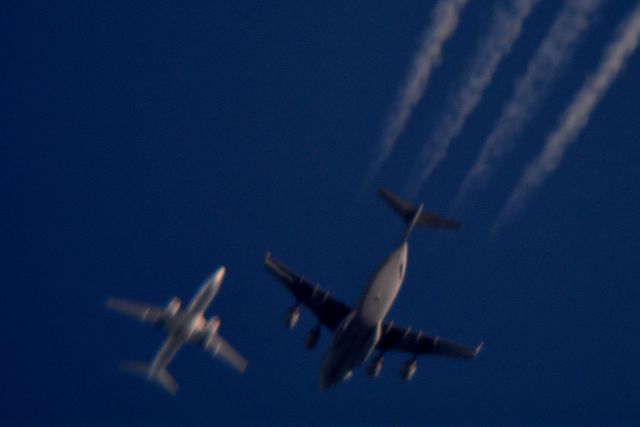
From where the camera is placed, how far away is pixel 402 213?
49750 millimetres

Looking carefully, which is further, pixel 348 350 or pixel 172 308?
pixel 172 308

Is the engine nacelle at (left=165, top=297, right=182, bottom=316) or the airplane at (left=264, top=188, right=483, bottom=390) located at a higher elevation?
the airplane at (left=264, top=188, right=483, bottom=390)

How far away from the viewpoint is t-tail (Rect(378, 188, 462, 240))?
4878cm

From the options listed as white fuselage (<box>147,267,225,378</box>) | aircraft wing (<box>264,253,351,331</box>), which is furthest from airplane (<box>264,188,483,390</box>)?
white fuselage (<box>147,267,225,378</box>)

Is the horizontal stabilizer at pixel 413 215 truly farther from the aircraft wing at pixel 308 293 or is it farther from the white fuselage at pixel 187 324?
the white fuselage at pixel 187 324

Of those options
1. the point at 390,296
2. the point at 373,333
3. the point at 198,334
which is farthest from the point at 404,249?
the point at 198,334

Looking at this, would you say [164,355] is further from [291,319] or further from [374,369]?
[374,369]

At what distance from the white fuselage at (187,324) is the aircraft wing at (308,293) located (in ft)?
17.3

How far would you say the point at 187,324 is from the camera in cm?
5775

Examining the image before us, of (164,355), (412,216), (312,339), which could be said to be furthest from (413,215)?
(164,355)

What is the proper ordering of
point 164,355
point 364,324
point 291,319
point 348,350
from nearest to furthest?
1. point 364,324
2. point 348,350
3. point 291,319
4. point 164,355

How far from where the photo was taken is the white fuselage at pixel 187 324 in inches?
2228

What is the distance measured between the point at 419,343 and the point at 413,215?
13036 mm

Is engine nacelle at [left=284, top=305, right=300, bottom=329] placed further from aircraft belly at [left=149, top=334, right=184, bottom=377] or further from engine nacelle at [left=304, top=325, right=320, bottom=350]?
aircraft belly at [left=149, top=334, right=184, bottom=377]
